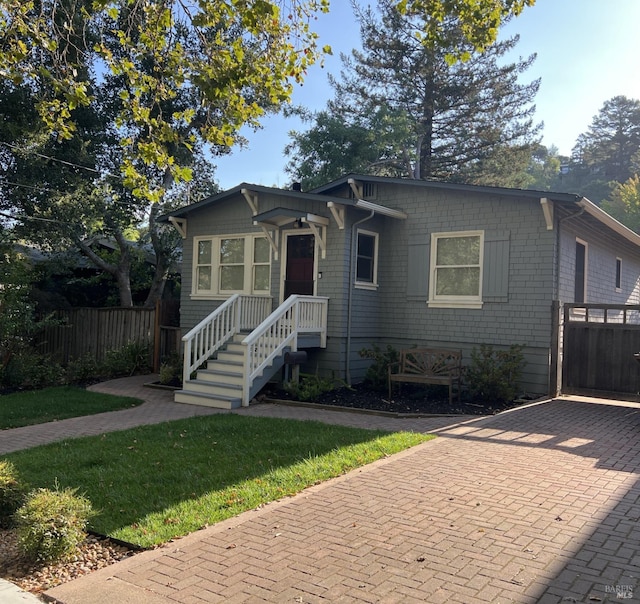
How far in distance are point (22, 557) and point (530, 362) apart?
9.68 metres

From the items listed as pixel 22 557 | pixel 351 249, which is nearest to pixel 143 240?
pixel 351 249

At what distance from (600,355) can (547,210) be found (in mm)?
2968

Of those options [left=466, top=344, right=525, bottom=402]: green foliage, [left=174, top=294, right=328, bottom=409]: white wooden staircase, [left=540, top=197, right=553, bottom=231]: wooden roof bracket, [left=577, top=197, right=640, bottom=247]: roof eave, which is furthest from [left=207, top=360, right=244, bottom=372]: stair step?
[left=577, top=197, right=640, bottom=247]: roof eave

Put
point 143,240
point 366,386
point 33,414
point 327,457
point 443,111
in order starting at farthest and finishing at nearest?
1. point 443,111
2. point 143,240
3. point 366,386
4. point 33,414
5. point 327,457

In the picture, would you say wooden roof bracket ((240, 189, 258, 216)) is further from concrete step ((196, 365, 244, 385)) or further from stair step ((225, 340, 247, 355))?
concrete step ((196, 365, 244, 385))

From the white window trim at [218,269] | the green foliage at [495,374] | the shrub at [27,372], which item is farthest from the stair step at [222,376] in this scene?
the shrub at [27,372]

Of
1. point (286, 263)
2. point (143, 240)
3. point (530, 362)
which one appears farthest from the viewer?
point (143, 240)

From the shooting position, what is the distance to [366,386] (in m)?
12.4

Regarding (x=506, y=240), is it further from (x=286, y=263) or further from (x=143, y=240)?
(x=143, y=240)

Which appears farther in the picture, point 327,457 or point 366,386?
point 366,386

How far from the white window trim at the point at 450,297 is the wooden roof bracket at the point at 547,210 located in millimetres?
1341

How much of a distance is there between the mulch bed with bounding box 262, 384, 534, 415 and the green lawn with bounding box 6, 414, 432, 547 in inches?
81.4

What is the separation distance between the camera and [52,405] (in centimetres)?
1067

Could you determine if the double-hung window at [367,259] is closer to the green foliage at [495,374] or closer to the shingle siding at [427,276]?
the shingle siding at [427,276]
